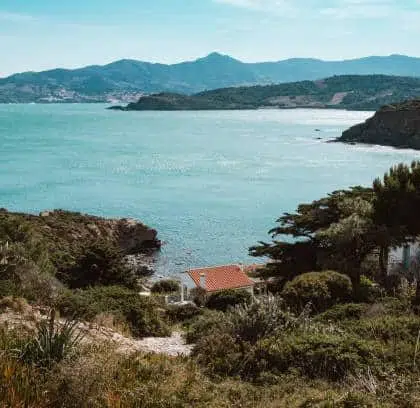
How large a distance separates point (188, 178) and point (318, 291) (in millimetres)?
71608

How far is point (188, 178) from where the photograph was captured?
87.6 meters

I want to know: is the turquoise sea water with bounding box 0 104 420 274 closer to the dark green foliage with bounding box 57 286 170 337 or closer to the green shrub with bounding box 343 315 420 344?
the dark green foliage with bounding box 57 286 170 337

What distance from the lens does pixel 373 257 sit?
2664 cm

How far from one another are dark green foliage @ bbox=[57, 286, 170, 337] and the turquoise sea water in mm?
29331

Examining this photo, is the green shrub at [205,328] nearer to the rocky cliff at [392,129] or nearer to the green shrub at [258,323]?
the green shrub at [258,323]

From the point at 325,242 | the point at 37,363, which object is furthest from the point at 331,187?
the point at 37,363

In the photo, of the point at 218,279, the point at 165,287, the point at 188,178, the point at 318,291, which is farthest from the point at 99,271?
the point at 188,178

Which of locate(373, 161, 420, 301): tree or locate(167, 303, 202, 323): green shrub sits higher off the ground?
locate(373, 161, 420, 301): tree

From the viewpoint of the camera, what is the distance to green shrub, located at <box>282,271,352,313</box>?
1642 centimetres

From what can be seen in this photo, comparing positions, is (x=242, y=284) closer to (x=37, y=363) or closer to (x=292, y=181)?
(x=37, y=363)

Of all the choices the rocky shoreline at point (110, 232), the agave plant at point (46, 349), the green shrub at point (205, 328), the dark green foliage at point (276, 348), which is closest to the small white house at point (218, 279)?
the rocky shoreline at point (110, 232)

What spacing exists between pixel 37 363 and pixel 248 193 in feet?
221

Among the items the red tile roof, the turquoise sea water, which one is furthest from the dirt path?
the turquoise sea water

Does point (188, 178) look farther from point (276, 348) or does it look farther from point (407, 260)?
point (276, 348)
